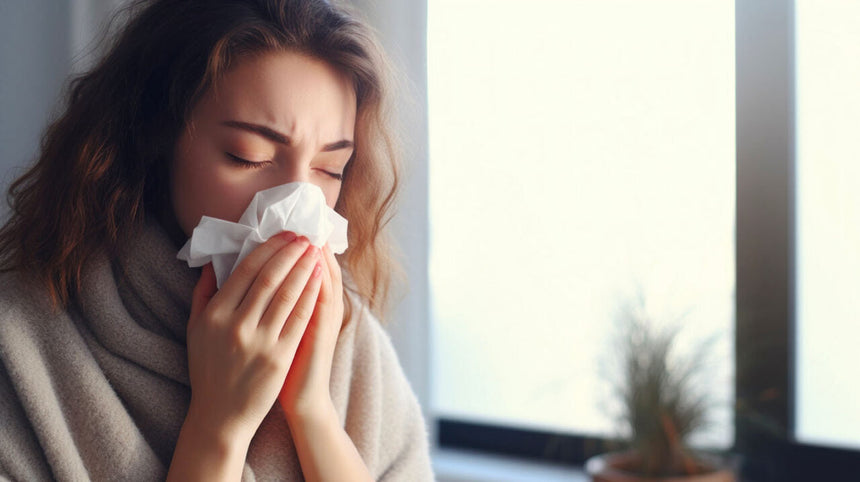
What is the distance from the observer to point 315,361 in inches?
33.7

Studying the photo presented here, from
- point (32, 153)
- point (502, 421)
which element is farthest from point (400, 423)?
point (32, 153)

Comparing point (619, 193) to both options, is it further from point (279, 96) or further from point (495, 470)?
point (279, 96)

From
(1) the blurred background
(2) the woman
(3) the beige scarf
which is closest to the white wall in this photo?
(1) the blurred background

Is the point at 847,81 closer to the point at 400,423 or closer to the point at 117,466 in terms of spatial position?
the point at 400,423

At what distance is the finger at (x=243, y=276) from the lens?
79 cm

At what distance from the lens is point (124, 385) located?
0.84 meters

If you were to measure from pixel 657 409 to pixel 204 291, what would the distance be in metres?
0.96

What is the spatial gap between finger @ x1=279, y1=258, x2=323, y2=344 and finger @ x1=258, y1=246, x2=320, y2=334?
0.04 ft

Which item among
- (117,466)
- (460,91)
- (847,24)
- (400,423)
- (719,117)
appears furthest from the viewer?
(460,91)

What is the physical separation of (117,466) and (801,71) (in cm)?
148

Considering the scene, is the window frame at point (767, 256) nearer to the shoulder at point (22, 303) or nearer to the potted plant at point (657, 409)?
the potted plant at point (657, 409)

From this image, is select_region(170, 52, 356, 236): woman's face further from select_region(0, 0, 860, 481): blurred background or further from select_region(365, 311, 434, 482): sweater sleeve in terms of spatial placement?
select_region(0, 0, 860, 481): blurred background

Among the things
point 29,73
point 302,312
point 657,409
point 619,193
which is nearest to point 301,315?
point 302,312

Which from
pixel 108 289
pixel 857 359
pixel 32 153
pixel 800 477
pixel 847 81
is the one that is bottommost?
pixel 800 477
